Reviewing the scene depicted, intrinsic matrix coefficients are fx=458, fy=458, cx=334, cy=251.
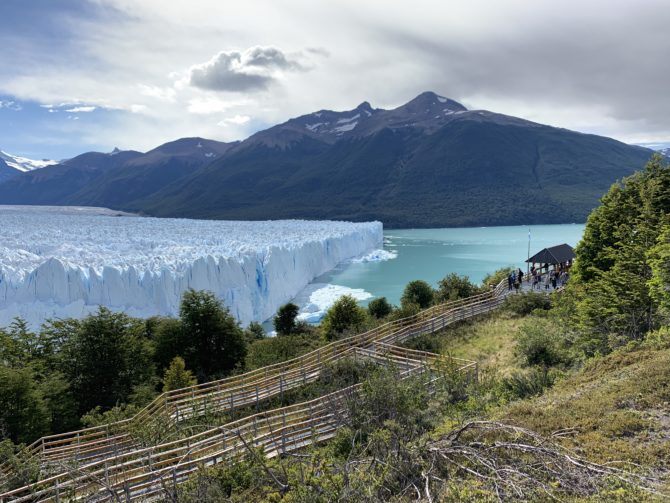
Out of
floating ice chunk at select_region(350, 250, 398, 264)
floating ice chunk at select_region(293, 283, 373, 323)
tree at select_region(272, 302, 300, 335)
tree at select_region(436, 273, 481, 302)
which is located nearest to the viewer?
tree at select_region(436, 273, 481, 302)

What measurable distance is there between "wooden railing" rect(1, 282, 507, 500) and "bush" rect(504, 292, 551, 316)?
0.93 m

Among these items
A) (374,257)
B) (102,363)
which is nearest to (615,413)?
(102,363)

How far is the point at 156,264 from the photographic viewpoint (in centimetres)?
2817

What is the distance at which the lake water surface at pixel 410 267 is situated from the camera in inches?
1578

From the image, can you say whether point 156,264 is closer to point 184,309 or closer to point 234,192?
point 184,309

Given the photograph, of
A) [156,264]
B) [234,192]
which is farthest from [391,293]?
[234,192]

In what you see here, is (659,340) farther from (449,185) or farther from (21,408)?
(449,185)

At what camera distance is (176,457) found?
746 cm

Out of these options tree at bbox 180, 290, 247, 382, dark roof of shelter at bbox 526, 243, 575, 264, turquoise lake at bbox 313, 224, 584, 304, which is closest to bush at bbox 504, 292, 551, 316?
dark roof of shelter at bbox 526, 243, 575, 264

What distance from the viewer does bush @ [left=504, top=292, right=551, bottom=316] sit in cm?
2080

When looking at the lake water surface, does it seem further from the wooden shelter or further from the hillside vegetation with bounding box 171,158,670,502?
the hillside vegetation with bounding box 171,158,670,502

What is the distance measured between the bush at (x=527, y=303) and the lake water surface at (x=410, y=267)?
14670mm

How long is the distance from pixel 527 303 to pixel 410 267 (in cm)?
3610

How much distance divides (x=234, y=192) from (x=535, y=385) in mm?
176448
